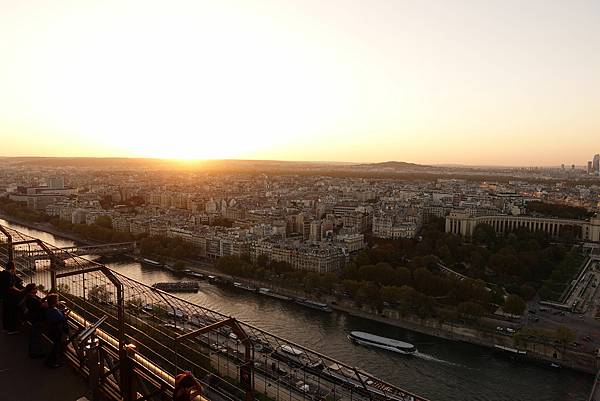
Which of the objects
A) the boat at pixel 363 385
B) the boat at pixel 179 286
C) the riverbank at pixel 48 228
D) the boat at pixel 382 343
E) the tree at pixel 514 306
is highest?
the boat at pixel 363 385

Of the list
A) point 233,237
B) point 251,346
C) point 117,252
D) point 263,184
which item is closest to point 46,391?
point 251,346

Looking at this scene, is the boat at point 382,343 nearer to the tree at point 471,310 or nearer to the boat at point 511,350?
the boat at point 511,350

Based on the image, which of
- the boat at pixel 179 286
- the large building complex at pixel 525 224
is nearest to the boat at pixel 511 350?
the boat at pixel 179 286

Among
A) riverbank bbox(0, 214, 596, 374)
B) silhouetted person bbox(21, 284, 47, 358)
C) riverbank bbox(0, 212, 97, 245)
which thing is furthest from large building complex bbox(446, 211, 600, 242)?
silhouetted person bbox(21, 284, 47, 358)

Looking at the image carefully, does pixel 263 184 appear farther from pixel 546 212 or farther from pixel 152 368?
pixel 152 368

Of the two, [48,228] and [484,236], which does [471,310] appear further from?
[48,228]
